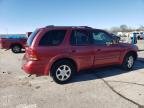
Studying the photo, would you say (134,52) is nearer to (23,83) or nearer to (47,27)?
(47,27)

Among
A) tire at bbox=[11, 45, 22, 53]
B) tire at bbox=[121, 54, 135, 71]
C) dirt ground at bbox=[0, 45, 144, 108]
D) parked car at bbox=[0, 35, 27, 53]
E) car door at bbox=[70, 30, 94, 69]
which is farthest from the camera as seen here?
tire at bbox=[11, 45, 22, 53]

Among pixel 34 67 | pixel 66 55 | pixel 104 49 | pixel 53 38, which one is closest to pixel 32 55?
pixel 34 67

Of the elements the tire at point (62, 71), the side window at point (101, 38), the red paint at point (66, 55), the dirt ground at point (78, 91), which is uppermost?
the side window at point (101, 38)

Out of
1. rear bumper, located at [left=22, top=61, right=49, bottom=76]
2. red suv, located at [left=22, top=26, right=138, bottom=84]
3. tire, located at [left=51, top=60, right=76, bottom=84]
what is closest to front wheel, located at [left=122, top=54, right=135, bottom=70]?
red suv, located at [left=22, top=26, right=138, bottom=84]

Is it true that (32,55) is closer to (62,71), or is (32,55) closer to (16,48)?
(62,71)

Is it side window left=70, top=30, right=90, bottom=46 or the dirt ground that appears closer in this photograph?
the dirt ground

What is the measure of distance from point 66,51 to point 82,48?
620 millimetres

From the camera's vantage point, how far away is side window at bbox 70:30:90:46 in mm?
6020

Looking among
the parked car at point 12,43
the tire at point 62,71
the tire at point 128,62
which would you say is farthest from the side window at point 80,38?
the parked car at point 12,43

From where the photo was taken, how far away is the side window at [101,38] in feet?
21.4

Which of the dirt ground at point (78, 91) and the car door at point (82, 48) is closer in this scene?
the dirt ground at point (78, 91)

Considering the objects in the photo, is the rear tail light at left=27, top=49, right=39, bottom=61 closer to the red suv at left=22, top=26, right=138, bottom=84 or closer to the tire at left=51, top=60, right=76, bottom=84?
the red suv at left=22, top=26, right=138, bottom=84

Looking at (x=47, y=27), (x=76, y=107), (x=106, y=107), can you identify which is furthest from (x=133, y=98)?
(x=47, y=27)

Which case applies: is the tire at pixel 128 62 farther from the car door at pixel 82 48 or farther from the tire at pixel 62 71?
the tire at pixel 62 71
